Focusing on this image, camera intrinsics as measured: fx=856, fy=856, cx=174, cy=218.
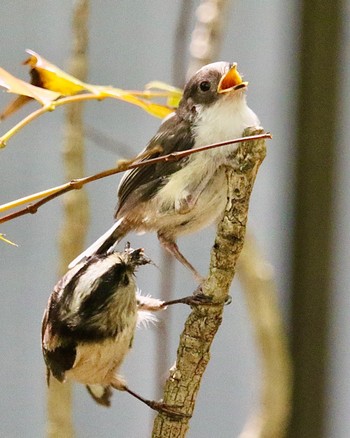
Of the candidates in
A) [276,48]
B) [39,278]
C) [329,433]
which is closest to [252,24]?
[276,48]

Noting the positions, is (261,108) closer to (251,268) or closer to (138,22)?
(138,22)

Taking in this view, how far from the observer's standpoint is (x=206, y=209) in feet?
2.87

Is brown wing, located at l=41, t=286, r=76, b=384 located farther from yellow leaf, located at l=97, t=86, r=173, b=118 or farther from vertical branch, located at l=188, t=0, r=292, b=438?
vertical branch, located at l=188, t=0, r=292, b=438

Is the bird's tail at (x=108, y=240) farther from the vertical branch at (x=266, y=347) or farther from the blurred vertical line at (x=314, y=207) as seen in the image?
the blurred vertical line at (x=314, y=207)

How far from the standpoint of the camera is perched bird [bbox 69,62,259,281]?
861 mm

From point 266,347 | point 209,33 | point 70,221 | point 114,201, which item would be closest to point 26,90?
point 70,221

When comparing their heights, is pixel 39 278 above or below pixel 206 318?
above

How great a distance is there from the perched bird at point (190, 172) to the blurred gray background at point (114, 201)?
1.05m

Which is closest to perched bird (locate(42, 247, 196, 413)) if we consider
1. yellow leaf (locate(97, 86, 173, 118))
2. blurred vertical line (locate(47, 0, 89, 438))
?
yellow leaf (locate(97, 86, 173, 118))

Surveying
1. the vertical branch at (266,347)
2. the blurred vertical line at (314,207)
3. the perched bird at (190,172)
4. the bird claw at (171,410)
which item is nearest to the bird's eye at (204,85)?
the perched bird at (190,172)

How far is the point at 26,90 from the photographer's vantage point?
0.73 meters

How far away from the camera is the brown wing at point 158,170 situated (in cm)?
90

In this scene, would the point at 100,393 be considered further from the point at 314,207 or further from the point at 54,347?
the point at 314,207

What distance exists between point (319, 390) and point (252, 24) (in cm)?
99
